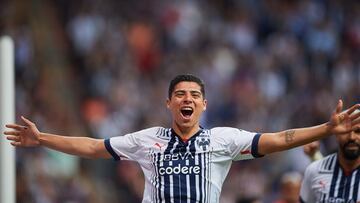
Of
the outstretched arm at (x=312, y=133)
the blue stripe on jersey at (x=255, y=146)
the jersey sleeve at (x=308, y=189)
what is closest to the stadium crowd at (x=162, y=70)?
the jersey sleeve at (x=308, y=189)

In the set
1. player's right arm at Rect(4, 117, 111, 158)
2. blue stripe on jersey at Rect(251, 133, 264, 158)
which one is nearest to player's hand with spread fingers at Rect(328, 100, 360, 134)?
blue stripe on jersey at Rect(251, 133, 264, 158)

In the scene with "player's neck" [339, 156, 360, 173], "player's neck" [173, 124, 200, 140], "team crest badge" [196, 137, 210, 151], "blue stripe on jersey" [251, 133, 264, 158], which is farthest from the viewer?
"player's neck" [339, 156, 360, 173]

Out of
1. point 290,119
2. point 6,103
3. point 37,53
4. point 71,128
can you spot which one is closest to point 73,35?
point 37,53

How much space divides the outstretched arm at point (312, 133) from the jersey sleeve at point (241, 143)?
58 mm

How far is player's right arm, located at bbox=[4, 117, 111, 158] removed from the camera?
973cm

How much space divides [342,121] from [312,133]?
0.23m

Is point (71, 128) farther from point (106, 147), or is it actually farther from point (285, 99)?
point (106, 147)

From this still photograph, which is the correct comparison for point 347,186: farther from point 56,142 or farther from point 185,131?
point 56,142

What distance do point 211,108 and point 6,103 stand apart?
818cm

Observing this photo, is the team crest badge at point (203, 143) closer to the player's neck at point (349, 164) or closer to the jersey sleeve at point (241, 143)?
the jersey sleeve at point (241, 143)

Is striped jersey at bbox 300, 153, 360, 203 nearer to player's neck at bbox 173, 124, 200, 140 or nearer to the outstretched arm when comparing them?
the outstretched arm

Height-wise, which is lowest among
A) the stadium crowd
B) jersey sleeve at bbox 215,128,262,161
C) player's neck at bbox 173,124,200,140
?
jersey sleeve at bbox 215,128,262,161

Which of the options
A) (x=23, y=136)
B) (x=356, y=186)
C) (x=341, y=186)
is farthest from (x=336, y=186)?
(x=23, y=136)

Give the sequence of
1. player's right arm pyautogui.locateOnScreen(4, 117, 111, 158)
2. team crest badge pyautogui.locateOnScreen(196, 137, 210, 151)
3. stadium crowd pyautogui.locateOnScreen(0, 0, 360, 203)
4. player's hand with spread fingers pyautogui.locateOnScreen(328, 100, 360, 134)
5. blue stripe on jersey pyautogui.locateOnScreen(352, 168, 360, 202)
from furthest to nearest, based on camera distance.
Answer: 1. stadium crowd pyautogui.locateOnScreen(0, 0, 360, 203)
2. blue stripe on jersey pyautogui.locateOnScreen(352, 168, 360, 202)
3. player's right arm pyautogui.locateOnScreen(4, 117, 111, 158)
4. team crest badge pyautogui.locateOnScreen(196, 137, 210, 151)
5. player's hand with spread fingers pyautogui.locateOnScreen(328, 100, 360, 134)
